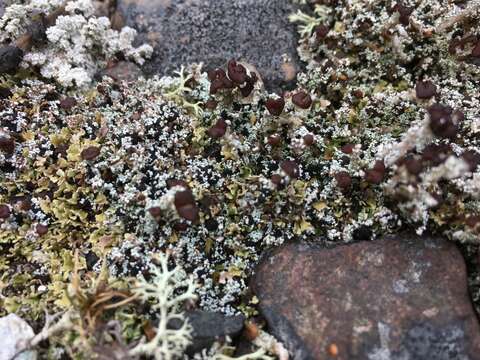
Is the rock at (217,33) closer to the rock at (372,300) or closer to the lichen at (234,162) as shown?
the lichen at (234,162)

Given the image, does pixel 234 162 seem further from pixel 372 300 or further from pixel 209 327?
pixel 372 300

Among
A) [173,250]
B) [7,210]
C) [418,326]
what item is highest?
[418,326]

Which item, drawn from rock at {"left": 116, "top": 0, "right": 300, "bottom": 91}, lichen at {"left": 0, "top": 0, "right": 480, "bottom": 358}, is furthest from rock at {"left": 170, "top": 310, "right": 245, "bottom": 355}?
rock at {"left": 116, "top": 0, "right": 300, "bottom": 91}

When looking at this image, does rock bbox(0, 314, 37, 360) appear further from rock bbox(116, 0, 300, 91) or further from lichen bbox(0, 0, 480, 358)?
rock bbox(116, 0, 300, 91)

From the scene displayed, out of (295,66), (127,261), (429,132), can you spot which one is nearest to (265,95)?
(295,66)

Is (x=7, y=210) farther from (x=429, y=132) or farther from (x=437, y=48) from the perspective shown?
(x=437, y=48)

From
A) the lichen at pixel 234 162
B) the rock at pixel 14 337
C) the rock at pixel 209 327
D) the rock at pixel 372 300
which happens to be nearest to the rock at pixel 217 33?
the lichen at pixel 234 162

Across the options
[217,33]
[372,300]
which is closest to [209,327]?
[372,300]
